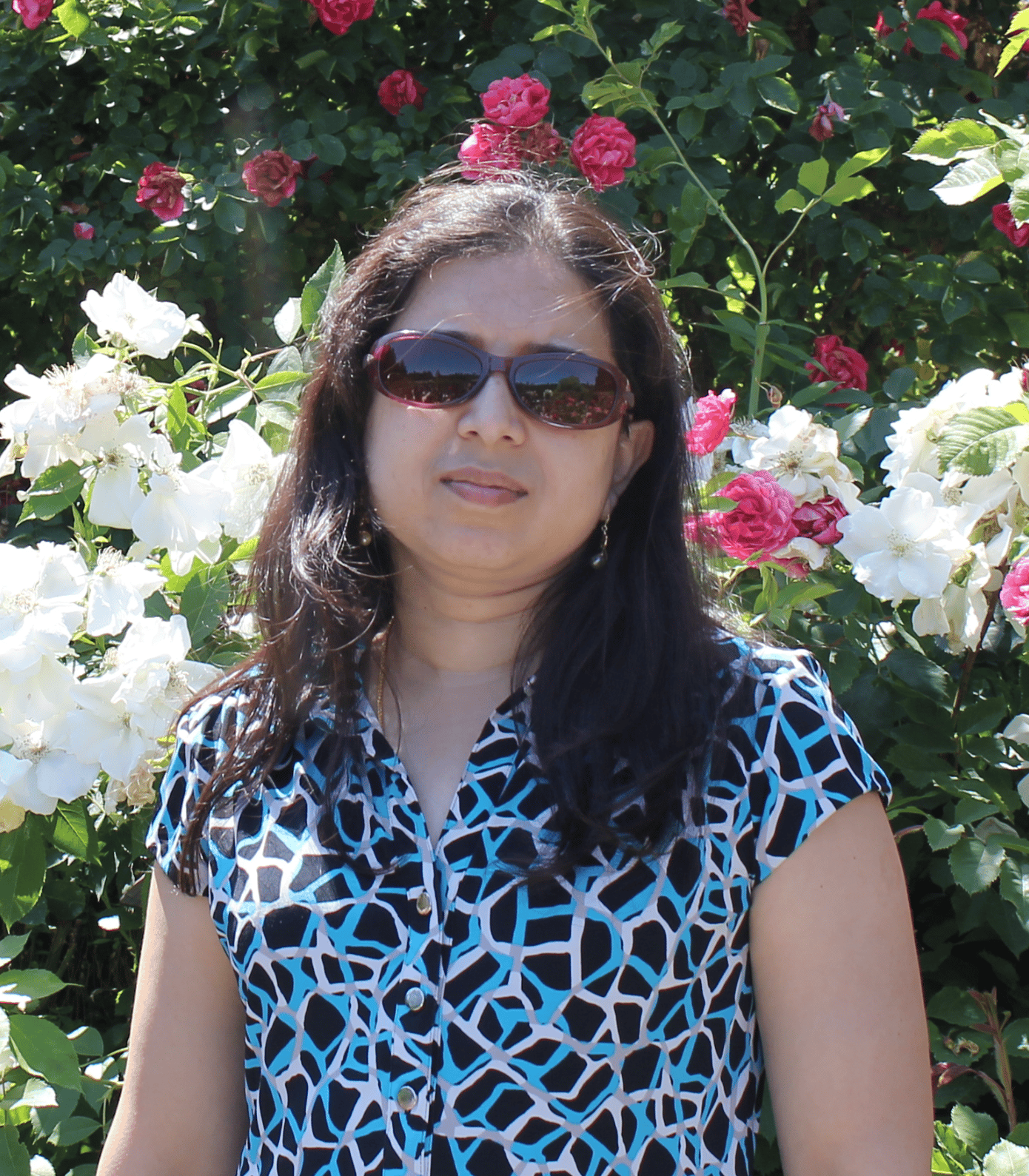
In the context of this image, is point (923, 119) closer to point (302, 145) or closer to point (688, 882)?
point (302, 145)

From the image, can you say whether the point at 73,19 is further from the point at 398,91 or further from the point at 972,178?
the point at 972,178

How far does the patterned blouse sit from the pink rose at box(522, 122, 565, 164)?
142 centimetres

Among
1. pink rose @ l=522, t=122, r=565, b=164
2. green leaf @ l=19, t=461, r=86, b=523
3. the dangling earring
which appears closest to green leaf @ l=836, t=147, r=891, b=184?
pink rose @ l=522, t=122, r=565, b=164

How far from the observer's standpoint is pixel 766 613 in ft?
5.53

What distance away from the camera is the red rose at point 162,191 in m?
2.89

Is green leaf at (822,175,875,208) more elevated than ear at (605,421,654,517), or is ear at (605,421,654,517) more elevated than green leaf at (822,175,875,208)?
ear at (605,421,654,517)

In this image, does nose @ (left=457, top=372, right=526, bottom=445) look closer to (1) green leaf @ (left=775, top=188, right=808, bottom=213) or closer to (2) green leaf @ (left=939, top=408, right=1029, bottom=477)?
(2) green leaf @ (left=939, top=408, right=1029, bottom=477)

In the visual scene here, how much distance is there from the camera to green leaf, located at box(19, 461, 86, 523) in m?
1.77

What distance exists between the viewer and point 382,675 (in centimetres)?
149

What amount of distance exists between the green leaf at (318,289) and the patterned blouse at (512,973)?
853 mm

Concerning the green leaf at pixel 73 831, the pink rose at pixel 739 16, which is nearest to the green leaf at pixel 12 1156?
the green leaf at pixel 73 831

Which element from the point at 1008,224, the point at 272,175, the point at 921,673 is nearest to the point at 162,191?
the point at 272,175

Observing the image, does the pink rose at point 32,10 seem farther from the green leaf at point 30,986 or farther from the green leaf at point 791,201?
the green leaf at point 30,986

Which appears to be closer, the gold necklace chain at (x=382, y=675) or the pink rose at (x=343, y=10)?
the gold necklace chain at (x=382, y=675)
